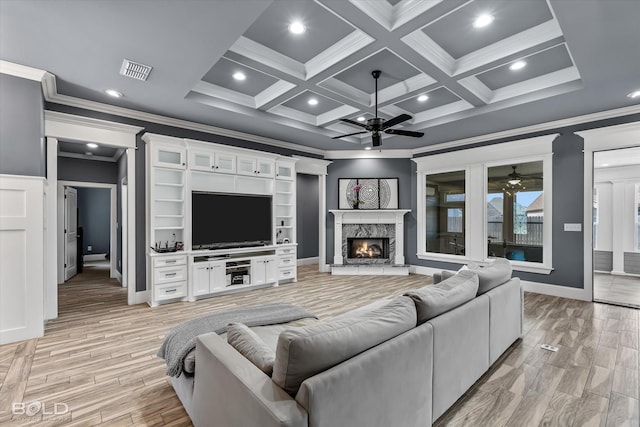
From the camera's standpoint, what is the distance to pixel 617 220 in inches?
260

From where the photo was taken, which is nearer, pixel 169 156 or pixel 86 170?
pixel 169 156

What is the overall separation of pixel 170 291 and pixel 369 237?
4213 mm

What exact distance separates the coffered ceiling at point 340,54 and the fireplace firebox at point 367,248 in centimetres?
302

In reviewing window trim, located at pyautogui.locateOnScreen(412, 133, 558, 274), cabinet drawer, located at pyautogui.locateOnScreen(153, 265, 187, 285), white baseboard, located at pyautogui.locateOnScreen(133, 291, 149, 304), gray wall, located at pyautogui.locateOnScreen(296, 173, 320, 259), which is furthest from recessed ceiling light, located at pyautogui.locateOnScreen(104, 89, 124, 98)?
window trim, located at pyautogui.locateOnScreen(412, 133, 558, 274)

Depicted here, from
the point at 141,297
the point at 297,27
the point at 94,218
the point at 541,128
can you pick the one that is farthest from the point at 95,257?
the point at 541,128

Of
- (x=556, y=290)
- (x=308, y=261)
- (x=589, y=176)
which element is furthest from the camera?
(x=308, y=261)

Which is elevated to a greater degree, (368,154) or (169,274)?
(368,154)

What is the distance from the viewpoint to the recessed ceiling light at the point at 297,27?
9.15 ft

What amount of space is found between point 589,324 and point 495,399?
2428mm

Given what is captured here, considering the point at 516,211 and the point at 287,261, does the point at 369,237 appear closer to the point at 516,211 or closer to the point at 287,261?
the point at 287,261

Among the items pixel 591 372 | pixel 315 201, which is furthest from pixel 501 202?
pixel 315 201

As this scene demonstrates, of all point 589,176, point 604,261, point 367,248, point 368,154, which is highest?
point 368,154

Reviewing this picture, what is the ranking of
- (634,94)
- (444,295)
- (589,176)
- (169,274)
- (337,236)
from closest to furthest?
(444,295)
(634,94)
(169,274)
(589,176)
(337,236)

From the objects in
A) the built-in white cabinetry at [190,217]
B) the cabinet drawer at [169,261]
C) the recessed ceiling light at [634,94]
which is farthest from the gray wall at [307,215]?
the recessed ceiling light at [634,94]
